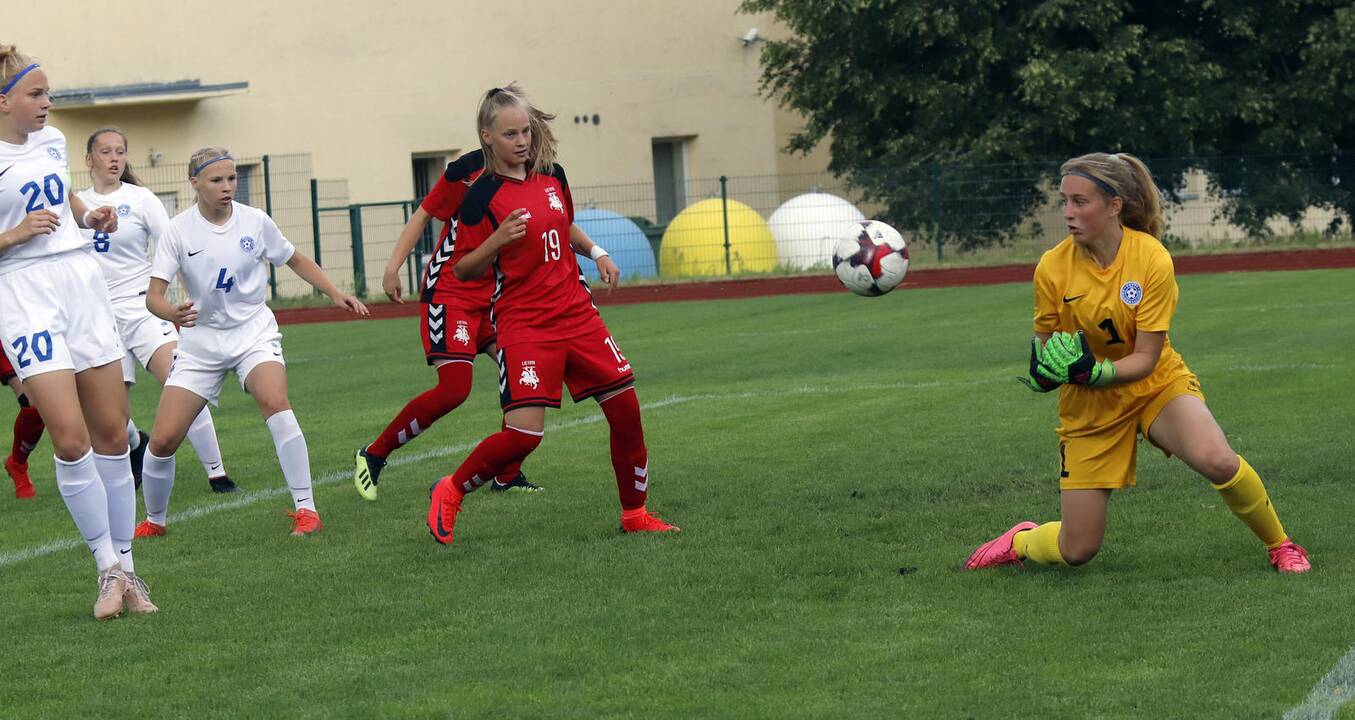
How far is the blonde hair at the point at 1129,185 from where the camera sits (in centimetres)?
569

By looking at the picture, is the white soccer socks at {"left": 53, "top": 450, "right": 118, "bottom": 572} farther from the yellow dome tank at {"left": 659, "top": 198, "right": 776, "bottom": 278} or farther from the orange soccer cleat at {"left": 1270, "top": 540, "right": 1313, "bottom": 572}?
the yellow dome tank at {"left": 659, "top": 198, "right": 776, "bottom": 278}

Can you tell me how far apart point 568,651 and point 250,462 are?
5.36m

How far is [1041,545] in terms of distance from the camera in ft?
19.4

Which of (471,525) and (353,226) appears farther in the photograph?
(353,226)

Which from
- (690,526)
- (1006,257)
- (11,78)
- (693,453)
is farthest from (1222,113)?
(11,78)

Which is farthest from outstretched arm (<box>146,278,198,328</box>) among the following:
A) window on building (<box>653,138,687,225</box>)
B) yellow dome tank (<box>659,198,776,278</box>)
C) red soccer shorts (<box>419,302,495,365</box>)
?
window on building (<box>653,138,687,225</box>)

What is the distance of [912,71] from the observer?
30641mm

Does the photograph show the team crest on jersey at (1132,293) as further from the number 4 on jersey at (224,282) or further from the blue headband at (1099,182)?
the number 4 on jersey at (224,282)

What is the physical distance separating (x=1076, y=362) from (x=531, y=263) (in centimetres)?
240

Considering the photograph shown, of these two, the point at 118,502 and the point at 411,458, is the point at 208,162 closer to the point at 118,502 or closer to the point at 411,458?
the point at 118,502

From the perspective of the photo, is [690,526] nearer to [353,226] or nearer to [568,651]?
[568,651]

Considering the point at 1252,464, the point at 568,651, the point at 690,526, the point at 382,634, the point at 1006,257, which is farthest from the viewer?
the point at 1006,257

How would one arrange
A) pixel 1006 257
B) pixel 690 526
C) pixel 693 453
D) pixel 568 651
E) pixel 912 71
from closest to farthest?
pixel 568 651 < pixel 690 526 < pixel 693 453 < pixel 1006 257 < pixel 912 71

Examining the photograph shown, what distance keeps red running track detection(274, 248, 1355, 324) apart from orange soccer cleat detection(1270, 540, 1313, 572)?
61.4 feet
